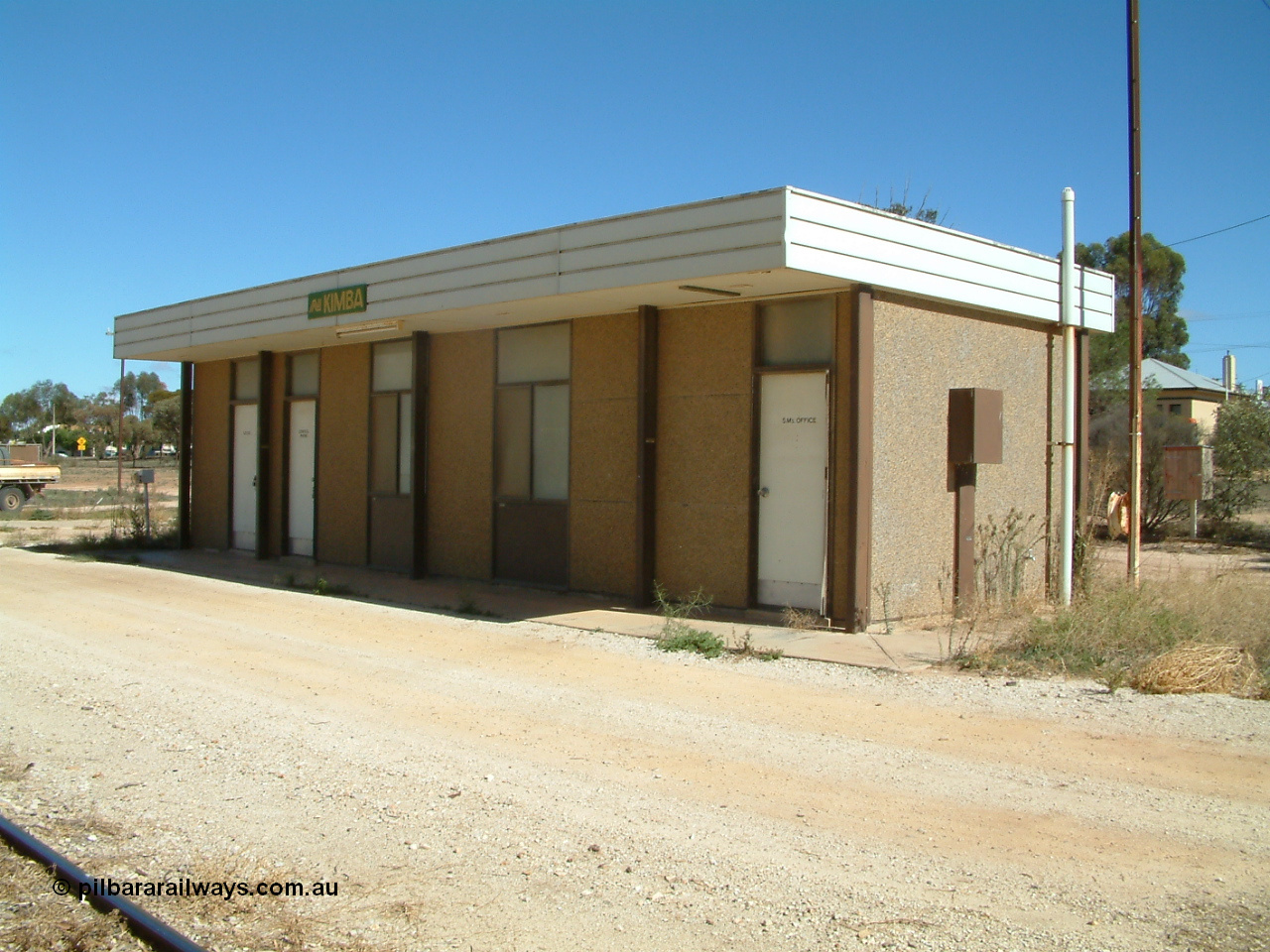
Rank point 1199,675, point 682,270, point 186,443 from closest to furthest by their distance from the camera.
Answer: point 1199,675 → point 682,270 → point 186,443

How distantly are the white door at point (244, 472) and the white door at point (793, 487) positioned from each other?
10347mm

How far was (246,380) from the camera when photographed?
1831 centimetres

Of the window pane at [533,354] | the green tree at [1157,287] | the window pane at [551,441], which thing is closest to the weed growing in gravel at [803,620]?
the window pane at [551,441]

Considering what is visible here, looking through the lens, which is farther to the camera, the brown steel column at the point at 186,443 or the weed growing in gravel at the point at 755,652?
the brown steel column at the point at 186,443

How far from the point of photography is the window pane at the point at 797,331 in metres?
10.4

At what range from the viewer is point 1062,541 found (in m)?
10.6

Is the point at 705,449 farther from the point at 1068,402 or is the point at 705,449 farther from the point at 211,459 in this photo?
the point at 211,459

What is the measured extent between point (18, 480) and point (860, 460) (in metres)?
33.8

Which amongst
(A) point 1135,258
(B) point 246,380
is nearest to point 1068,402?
(A) point 1135,258

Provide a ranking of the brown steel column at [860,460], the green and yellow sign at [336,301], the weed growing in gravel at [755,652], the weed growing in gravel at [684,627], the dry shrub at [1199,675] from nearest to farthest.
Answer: the dry shrub at [1199,675] → the weed growing in gravel at [755,652] → the weed growing in gravel at [684,627] → the brown steel column at [860,460] → the green and yellow sign at [336,301]

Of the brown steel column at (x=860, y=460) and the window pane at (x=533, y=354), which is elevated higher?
the window pane at (x=533, y=354)

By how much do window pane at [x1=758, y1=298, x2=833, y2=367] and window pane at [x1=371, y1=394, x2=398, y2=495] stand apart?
638cm

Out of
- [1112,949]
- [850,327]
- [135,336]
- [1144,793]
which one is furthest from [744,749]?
[135,336]

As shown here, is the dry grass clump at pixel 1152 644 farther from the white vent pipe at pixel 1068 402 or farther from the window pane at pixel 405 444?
the window pane at pixel 405 444
